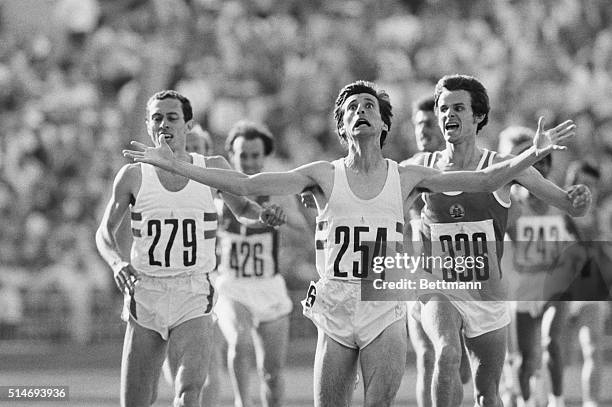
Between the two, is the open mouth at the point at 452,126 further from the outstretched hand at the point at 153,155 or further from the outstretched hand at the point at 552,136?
the outstretched hand at the point at 153,155

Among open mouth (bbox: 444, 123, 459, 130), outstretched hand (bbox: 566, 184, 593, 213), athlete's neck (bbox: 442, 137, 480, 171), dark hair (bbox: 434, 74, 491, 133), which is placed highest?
dark hair (bbox: 434, 74, 491, 133)

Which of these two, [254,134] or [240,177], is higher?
[254,134]

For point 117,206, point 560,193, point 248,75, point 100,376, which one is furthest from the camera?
point 248,75

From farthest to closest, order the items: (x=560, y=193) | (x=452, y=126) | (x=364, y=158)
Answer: (x=452, y=126), (x=560, y=193), (x=364, y=158)

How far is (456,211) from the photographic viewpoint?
29.5ft

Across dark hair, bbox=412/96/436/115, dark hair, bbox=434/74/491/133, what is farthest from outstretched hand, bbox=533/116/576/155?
dark hair, bbox=412/96/436/115

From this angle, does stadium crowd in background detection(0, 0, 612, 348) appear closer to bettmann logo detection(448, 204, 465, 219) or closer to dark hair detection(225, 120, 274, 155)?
dark hair detection(225, 120, 274, 155)

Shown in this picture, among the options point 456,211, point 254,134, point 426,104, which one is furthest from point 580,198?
point 254,134

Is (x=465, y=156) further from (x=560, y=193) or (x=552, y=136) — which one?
(x=552, y=136)

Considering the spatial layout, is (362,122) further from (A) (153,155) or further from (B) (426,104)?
(B) (426,104)

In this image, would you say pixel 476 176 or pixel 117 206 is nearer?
pixel 476 176

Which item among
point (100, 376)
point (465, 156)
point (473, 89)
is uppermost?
point (473, 89)

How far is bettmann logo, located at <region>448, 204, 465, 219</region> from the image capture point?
353 inches

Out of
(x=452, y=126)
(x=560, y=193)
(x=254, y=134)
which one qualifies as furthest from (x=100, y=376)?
(x=560, y=193)
